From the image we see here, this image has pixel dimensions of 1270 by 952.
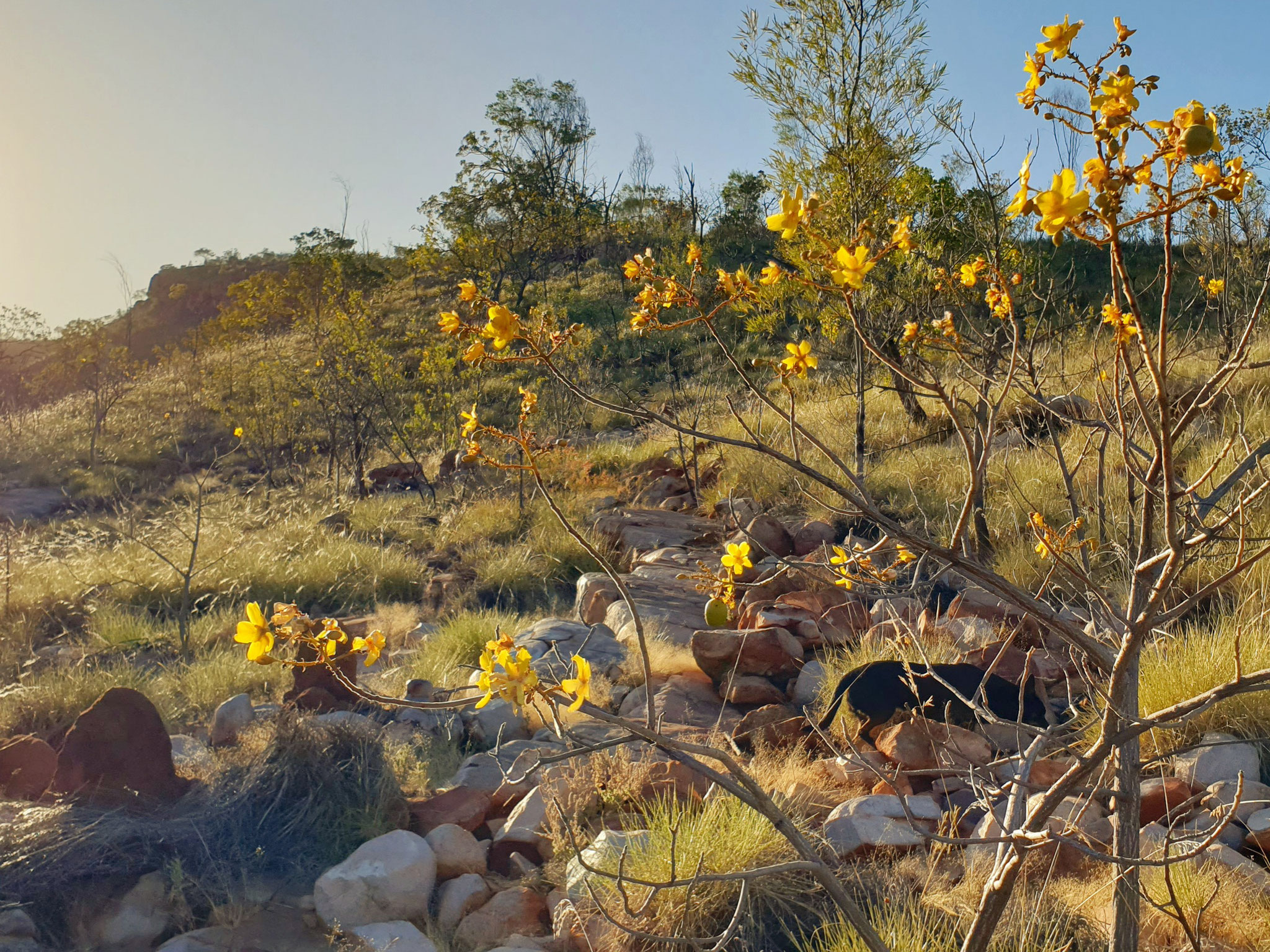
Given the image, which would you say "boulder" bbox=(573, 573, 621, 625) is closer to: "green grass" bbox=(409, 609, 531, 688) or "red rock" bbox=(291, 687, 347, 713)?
"green grass" bbox=(409, 609, 531, 688)

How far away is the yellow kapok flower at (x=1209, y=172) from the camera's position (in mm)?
946

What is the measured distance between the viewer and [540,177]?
2934 centimetres

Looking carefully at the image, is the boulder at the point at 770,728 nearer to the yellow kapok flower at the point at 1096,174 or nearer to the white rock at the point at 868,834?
the white rock at the point at 868,834

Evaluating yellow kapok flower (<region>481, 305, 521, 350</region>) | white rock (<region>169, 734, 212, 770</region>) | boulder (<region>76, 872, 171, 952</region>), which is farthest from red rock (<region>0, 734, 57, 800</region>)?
yellow kapok flower (<region>481, 305, 521, 350</region>)

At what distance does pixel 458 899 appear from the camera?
269cm

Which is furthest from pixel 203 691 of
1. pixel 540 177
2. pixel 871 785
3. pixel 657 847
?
pixel 540 177

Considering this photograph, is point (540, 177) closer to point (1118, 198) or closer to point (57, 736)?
point (57, 736)

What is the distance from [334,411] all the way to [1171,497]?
13.0 meters

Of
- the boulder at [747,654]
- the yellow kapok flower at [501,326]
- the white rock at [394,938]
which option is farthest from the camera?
the boulder at [747,654]

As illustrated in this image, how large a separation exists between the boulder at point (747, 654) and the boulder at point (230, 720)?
2.15 metres

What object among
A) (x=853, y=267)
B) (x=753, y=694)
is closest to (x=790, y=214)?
(x=853, y=267)

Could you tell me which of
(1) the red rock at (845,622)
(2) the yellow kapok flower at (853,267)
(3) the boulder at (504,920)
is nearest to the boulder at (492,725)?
(3) the boulder at (504,920)

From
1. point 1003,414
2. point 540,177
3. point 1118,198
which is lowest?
point 1003,414

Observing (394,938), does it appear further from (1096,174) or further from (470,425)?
(1096,174)
